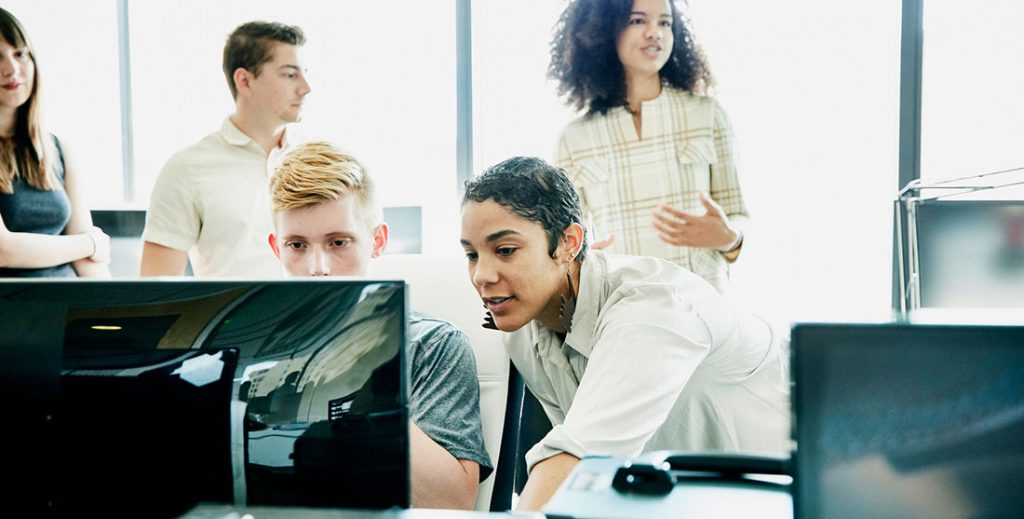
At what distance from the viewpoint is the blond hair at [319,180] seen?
136 centimetres

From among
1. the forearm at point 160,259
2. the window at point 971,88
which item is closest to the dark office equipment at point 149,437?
the forearm at point 160,259

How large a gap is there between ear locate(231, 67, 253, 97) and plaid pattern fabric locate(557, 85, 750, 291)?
0.78 metres

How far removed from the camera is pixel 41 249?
1935mm

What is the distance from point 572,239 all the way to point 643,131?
0.85 metres

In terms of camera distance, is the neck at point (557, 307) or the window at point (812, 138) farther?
the window at point (812, 138)

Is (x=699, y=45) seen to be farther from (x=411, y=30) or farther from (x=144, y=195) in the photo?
(x=144, y=195)

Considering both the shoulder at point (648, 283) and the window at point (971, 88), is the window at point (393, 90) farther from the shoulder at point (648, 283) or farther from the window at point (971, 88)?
the shoulder at point (648, 283)

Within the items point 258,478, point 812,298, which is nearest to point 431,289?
point 258,478

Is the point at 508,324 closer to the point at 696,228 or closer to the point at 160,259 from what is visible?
the point at 696,228

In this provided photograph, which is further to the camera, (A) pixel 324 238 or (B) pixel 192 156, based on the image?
(B) pixel 192 156

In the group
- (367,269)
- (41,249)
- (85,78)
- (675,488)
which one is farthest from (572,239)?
(85,78)

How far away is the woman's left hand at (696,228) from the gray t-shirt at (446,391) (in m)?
0.63

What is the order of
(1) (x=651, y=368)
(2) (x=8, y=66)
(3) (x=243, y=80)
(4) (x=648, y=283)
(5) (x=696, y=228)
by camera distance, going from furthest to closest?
1. (3) (x=243, y=80)
2. (2) (x=8, y=66)
3. (5) (x=696, y=228)
4. (4) (x=648, y=283)
5. (1) (x=651, y=368)

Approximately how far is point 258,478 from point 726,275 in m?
1.56
